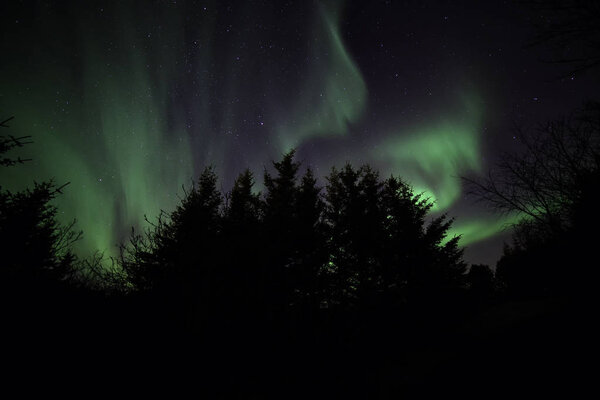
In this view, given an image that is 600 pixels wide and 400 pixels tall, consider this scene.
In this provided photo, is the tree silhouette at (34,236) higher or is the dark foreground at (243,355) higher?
the tree silhouette at (34,236)

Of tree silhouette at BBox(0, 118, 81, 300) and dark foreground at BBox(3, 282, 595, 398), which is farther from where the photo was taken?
tree silhouette at BBox(0, 118, 81, 300)

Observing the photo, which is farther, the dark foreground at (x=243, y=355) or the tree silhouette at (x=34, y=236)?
the tree silhouette at (x=34, y=236)

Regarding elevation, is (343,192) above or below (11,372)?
above

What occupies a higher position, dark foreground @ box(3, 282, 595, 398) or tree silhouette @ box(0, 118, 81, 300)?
tree silhouette @ box(0, 118, 81, 300)

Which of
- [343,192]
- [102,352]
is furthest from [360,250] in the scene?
[102,352]

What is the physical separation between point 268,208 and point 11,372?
349 inches

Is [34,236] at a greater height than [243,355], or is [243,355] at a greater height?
[34,236]

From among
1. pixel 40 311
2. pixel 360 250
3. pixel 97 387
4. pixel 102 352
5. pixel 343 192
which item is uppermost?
pixel 343 192

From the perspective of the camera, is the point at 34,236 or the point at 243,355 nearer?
the point at 243,355

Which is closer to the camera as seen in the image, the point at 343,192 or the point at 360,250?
the point at 360,250

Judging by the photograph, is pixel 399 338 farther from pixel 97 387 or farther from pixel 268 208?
pixel 97 387

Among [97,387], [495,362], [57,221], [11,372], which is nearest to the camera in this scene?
[11,372]

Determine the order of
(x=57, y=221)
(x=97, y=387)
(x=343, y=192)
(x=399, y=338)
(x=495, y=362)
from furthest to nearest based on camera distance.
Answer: (x=57, y=221), (x=343, y=192), (x=399, y=338), (x=495, y=362), (x=97, y=387)

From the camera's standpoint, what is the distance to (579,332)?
14.8 ft
